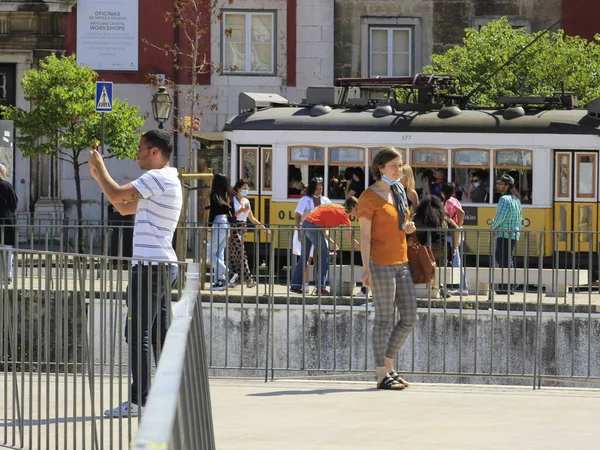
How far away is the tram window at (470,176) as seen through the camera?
22500 mm

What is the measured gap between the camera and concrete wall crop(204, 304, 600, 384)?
1210 centimetres

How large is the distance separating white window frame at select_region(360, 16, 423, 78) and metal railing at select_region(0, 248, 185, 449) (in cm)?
2423

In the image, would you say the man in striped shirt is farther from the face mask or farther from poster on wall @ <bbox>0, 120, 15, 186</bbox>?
poster on wall @ <bbox>0, 120, 15, 186</bbox>

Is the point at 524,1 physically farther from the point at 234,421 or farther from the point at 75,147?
the point at 234,421

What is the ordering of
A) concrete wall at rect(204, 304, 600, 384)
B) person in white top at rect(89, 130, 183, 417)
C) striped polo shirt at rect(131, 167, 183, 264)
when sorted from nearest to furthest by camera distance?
person in white top at rect(89, 130, 183, 417), striped polo shirt at rect(131, 167, 183, 264), concrete wall at rect(204, 304, 600, 384)

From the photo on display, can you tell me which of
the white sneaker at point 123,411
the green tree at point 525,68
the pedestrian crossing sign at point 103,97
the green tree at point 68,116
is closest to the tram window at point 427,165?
the pedestrian crossing sign at point 103,97

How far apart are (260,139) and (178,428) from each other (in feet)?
63.1

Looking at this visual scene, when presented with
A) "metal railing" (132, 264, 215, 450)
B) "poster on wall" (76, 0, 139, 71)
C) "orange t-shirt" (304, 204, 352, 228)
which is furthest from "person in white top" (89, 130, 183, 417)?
"poster on wall" (76, 0, 139, 71)

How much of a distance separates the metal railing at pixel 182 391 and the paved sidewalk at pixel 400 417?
2186 millimetres

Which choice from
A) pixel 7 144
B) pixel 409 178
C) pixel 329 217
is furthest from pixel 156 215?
pixel 7 144

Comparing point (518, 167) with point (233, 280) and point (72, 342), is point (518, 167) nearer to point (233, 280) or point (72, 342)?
point (233, 280)

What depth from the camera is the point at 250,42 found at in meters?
32.2

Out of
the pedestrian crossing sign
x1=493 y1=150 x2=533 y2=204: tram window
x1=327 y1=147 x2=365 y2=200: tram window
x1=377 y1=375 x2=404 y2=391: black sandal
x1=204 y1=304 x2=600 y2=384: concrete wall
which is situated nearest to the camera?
x1=377 y1=375 x2=404 y2=391: black sandal

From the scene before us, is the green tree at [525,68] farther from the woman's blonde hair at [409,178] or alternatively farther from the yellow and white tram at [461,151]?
the woman's blonde hair at [409,178]
